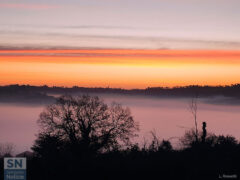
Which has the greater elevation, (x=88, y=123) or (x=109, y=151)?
(x=88, y=123)

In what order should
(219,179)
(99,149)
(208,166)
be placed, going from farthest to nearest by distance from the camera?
1. (99,149)
2. (208,166)
3. (219,179)

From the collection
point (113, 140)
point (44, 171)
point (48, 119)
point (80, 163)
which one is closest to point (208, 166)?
point (80, 163)

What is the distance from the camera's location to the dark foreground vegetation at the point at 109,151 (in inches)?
967

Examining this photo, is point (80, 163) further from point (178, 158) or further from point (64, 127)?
point (64, 127)

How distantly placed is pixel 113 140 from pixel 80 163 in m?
26.0

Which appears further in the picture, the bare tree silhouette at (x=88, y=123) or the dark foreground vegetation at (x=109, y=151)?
the bare tree silhouette at (x=88, y=123)

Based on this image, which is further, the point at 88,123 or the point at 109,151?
the point at 88,123

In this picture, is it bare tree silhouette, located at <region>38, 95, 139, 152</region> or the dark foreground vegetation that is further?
bare tree silhouette, located at <region>38, 95, 139, 152</region>

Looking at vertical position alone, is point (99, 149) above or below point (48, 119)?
below

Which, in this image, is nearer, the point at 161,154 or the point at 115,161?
the point at 115,161

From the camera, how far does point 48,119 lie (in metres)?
53.9

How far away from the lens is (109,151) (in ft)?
116

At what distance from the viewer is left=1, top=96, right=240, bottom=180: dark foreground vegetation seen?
24562mm

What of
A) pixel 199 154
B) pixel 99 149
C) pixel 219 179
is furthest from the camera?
pixel 99 149
